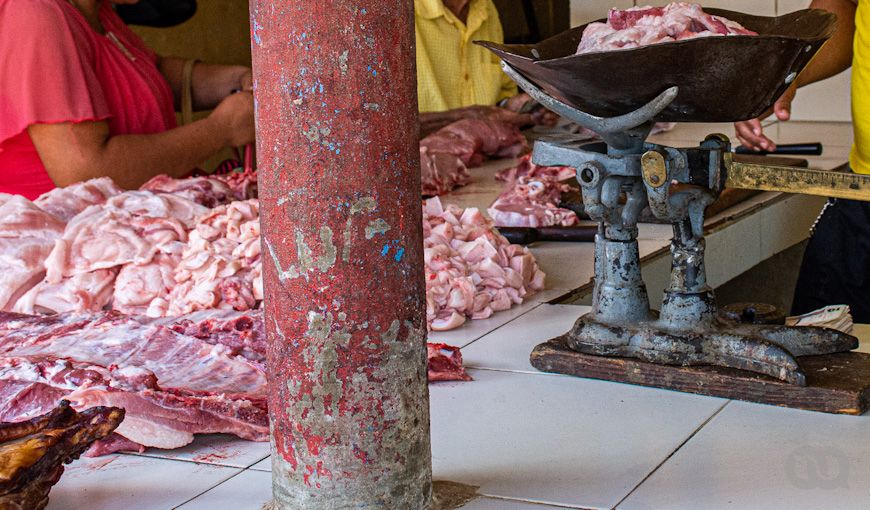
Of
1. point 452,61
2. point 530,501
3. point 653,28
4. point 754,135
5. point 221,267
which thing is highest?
point 452,61

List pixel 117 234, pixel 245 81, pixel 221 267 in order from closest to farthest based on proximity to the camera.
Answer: pixel 221 267 < pixel 117 234 < pixel 245 81

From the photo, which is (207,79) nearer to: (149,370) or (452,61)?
(452,61)

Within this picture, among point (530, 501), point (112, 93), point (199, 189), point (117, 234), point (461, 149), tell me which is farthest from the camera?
point (461, 149)

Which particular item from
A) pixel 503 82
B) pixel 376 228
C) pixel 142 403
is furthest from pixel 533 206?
pixel 503 82

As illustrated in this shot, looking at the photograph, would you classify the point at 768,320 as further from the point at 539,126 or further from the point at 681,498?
the point at 539,126

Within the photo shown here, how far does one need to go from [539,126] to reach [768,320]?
3163 millimetres

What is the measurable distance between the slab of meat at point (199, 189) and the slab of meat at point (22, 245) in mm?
444

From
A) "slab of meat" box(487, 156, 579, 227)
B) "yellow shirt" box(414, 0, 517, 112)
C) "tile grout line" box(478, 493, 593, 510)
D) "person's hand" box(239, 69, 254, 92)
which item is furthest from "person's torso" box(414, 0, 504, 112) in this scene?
"tile grout line" box(478, 493, 593, 510)

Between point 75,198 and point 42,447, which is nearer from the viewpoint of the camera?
point 42,447

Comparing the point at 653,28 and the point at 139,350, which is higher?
the point at 653,28

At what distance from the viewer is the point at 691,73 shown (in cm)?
192

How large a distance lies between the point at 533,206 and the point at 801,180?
1587 millimetres

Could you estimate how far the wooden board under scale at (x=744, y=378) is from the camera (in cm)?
199

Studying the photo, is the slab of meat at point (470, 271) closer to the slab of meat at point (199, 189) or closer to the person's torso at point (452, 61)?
the slab of meat at point (199, 189)
